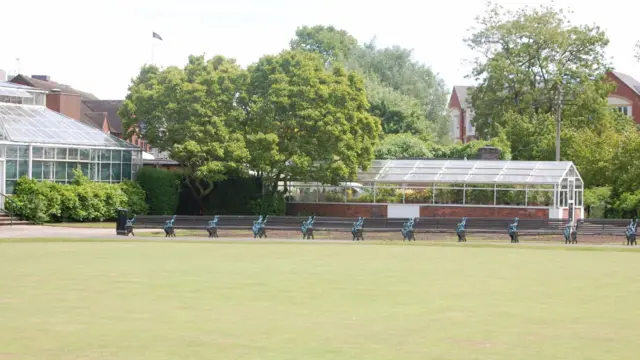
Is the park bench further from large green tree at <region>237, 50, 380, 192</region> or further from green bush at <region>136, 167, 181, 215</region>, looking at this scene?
green bush at <region>136, 167, 181, 215</region>

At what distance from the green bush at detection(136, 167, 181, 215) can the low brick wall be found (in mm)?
7012

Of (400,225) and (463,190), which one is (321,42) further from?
(400,225)

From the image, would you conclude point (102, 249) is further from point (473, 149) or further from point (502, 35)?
point (502, 35)

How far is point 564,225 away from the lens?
139ft

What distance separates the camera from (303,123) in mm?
55094

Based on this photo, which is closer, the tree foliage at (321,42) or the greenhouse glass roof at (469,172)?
the greenhouse glass roof at (469,172)

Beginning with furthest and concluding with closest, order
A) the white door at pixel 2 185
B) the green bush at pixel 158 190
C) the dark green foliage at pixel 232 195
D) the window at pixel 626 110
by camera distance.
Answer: the window at pixel 626 110 < the dark green foliage at pixel 232 195 < the green bush at pixel 158 190 < the white door at pixel 2 185

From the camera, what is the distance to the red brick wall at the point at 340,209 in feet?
183

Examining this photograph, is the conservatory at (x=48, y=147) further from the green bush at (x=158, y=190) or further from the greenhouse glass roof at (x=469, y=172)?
the greenhouse glass roof at (x=469, y=172)

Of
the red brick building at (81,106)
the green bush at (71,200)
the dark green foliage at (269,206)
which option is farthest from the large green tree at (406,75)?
the green bush at (71,200)

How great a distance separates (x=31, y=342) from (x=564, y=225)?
3185cm

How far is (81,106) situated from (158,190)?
170 feet

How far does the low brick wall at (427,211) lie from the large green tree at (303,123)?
1984mm

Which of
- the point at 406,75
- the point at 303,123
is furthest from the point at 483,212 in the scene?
the point at 406,75
